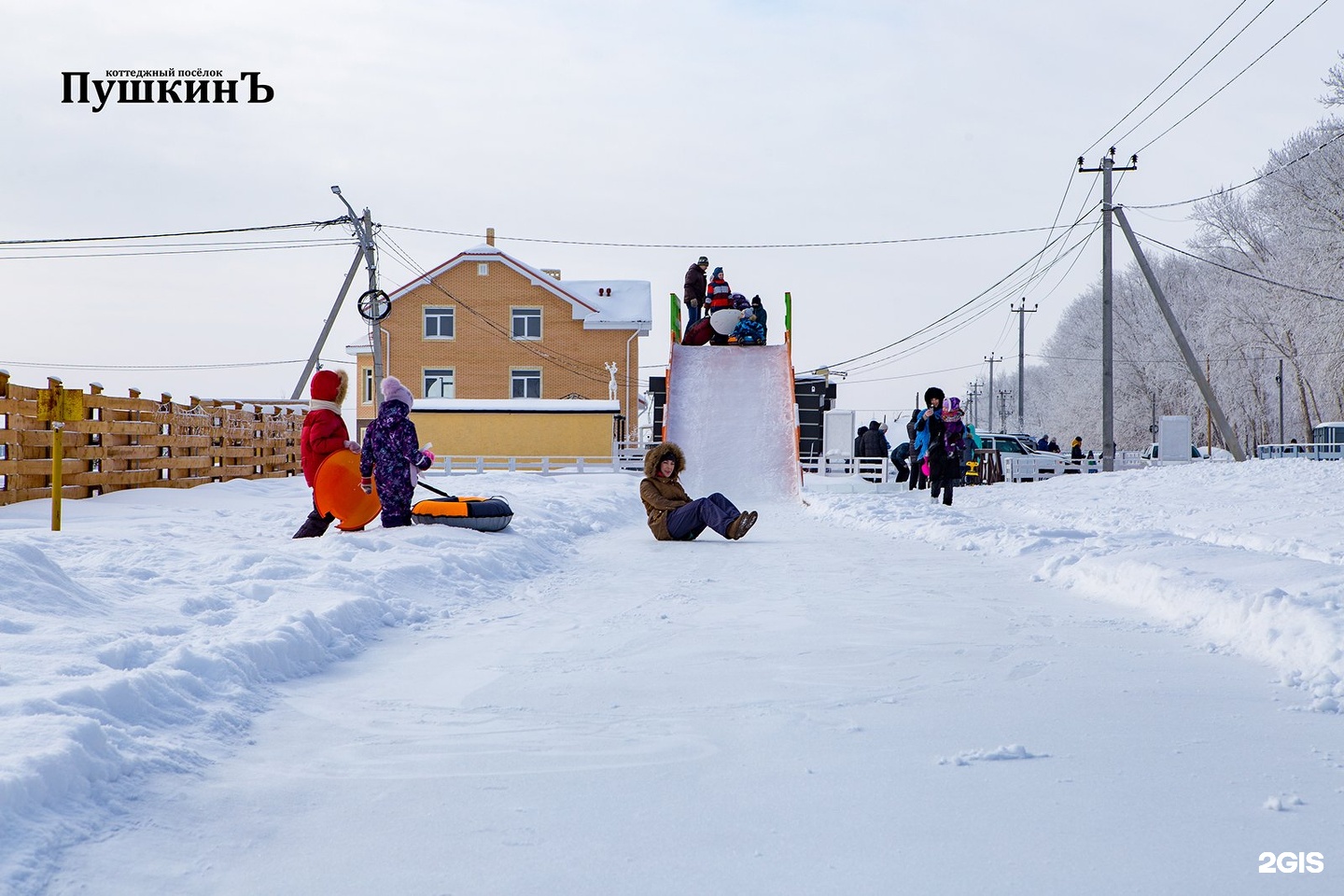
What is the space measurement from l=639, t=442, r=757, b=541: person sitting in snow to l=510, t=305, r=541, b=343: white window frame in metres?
32.2

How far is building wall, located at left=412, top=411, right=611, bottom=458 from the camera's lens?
34.5 metres

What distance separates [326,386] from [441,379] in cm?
3340

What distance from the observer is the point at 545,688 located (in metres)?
4.81

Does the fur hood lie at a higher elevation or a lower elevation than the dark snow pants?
higher

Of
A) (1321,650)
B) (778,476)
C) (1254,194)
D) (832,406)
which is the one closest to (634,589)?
(1321,650)

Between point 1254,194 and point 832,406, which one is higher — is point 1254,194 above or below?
above

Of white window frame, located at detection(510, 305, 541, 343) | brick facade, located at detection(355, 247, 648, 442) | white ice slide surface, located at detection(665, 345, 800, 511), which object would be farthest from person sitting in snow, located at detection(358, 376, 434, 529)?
white window frame, located at detection(510, 305, 541, 343)

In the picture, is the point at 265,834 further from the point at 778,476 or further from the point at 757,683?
the point at 778,476

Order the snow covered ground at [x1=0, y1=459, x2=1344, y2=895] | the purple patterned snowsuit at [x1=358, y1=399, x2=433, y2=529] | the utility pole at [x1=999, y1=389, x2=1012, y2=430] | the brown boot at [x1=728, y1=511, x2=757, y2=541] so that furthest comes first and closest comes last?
the utility pole at [x1=999, y1=389, x2=1012, y2=430] < the brown boot at [x1=728, y1=511, x2=757, y2=541] < the purple patterned snowsuit at [x1=358, y1=399, x2=433, y2=529] < the snow covered ground at [x1=0, y1=459, x2=1344, y2=895]

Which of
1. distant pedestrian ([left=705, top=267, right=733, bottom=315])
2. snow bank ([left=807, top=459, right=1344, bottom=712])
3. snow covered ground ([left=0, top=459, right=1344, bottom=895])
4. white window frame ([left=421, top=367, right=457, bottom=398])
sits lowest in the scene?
snow covered ground ([left=0, top=459, right=1344, bottom=895])

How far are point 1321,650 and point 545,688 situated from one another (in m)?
3.38

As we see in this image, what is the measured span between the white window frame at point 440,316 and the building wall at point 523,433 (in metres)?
9.32

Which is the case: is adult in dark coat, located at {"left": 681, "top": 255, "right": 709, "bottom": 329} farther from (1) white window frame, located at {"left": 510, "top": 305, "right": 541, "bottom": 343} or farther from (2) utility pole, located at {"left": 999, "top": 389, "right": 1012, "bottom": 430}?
(2) utility pole, located at {"left": 999, "top": 389, "right": 1012, "bottom": 430}

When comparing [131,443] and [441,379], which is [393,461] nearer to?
[131,443]
